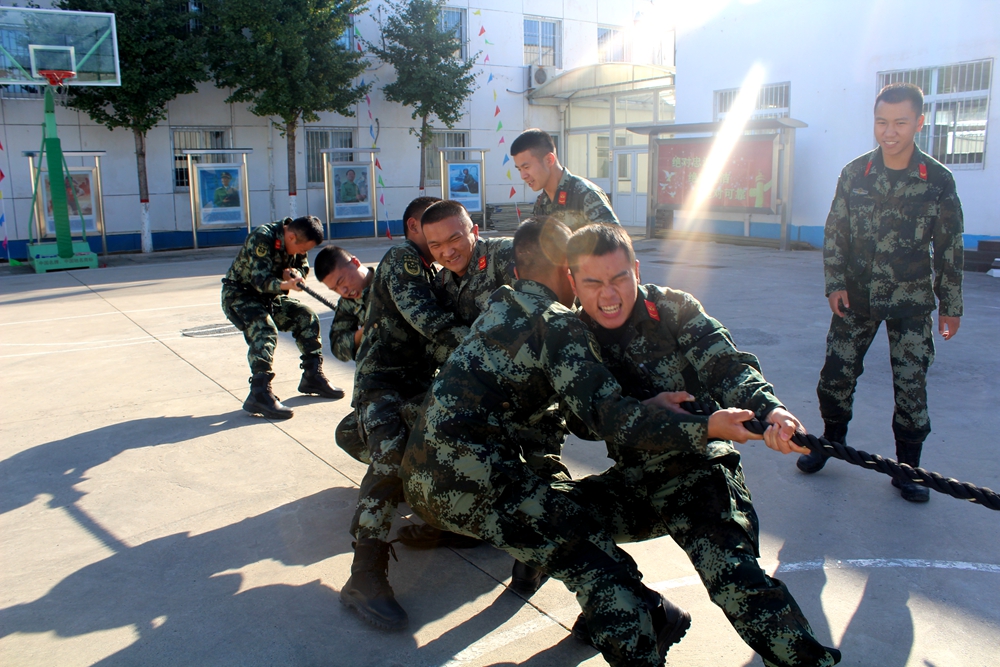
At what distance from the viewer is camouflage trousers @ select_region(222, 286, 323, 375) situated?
5281mm

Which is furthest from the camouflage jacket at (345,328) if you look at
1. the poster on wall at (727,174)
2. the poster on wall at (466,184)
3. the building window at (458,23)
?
the building window at (458,23)

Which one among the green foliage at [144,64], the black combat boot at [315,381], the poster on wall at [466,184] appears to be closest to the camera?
the black combat boot at [315,381]

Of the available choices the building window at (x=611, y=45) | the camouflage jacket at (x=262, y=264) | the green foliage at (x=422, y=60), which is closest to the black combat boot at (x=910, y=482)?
the camouflage jacket at (x=262, y=264)

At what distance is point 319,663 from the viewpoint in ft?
8.23

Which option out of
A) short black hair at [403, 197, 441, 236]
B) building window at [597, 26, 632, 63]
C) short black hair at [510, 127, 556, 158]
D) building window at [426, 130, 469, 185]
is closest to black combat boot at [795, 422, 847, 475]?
short black hair at [510, 127, 556, 158]

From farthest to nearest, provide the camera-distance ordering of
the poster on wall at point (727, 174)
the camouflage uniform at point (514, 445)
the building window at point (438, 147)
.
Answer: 1. the building window at point (438, 147)
2. the poster on wall at point (727, 174)
3. the camouflage uniform at point (514, 445)

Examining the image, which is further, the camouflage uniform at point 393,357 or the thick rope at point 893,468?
the camouflage uniform at point 393,357

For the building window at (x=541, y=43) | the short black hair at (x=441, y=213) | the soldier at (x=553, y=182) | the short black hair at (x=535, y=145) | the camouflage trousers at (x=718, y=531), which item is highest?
the building window at (x=541, y=43)

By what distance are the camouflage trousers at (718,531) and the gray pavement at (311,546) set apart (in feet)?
1.40

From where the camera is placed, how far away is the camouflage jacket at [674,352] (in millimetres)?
2467

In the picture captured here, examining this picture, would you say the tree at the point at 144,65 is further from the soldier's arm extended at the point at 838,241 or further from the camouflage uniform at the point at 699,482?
the camouflage uniform at the point at 699,482

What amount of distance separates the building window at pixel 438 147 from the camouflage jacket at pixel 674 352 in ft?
59.6

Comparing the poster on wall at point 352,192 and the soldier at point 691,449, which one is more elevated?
the poster on wall at point 352,192

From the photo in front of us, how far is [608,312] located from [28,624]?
2.33 meters
